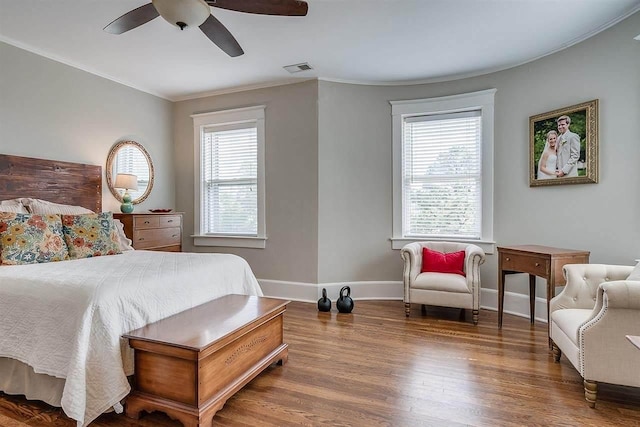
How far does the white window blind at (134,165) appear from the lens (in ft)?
13.8

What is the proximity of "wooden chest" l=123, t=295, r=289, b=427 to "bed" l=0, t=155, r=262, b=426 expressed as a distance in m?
0.10

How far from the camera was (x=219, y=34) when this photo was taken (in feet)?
7.75

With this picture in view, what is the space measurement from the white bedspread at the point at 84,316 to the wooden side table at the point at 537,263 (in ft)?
8.88

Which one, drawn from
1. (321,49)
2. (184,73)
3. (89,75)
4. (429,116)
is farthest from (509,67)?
(89,75)

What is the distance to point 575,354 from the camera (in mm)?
2084

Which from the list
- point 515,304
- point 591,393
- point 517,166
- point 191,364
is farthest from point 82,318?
point 517,166

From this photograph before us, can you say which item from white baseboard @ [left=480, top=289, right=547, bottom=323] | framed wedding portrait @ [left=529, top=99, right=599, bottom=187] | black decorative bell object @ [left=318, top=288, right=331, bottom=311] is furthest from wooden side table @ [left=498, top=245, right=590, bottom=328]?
black decorative bell object @ [left=318, top=288, right=331, bottom=311]

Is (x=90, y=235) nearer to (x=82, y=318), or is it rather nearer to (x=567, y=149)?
(x=82, y=318)

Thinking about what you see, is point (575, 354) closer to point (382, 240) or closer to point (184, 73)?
point (382, 240)

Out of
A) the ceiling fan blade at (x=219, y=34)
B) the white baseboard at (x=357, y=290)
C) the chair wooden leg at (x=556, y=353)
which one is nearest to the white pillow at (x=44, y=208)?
the ceiling fan blade at (x=219, y=34)

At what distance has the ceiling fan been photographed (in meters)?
1.84

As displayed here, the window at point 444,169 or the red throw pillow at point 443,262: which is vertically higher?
the window at point 444,169

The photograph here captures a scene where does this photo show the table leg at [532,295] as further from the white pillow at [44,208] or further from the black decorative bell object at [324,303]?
the white pillow at [44,208]

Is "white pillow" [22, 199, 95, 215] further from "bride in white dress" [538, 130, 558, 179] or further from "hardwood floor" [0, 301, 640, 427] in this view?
"bride in white dress" [538, 130, 558, 179]
